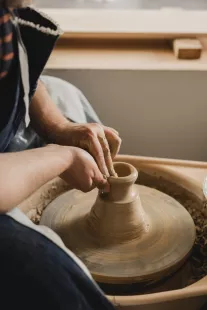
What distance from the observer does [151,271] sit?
126cm

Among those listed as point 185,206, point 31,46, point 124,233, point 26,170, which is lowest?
point 185,206

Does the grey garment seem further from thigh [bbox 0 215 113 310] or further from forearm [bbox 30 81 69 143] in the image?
thigh [bbox 0 215 113 310]

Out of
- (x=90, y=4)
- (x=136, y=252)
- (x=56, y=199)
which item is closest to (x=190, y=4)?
(x=90, y=4)

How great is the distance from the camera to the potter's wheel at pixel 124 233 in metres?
1.27

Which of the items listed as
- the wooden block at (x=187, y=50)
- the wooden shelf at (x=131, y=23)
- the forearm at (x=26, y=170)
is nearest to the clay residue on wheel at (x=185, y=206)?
the forearm at (x=26, y=170)

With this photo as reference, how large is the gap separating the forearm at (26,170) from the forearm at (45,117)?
8.7 inches

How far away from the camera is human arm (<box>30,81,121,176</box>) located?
131cm

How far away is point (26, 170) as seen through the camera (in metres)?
1.09

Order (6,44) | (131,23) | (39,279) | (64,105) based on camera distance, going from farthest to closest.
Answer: (131,23) → (64,105) → (6,44) → (39,279)

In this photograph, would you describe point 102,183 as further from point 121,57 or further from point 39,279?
point 121,57

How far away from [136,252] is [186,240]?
0.52 feet

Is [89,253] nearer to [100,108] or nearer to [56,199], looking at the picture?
[56,199]

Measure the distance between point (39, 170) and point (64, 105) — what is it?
71 centimetres

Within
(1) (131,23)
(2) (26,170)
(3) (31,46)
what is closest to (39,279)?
(2) (26,170)
